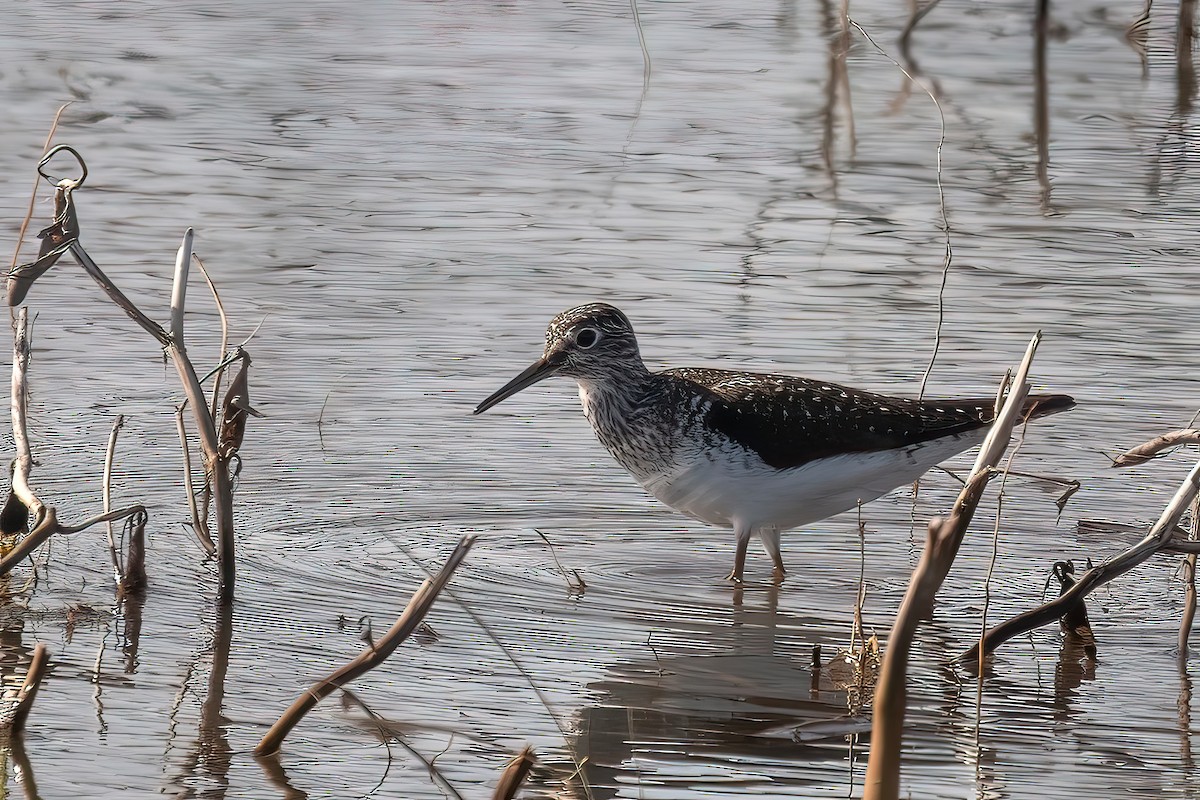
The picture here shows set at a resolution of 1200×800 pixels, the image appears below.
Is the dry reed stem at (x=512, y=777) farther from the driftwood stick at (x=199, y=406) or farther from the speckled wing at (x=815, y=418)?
the speckled wing at (x=815, y=418)

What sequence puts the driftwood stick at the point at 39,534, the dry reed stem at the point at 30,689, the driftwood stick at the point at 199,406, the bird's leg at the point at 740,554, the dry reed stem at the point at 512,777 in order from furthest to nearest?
1. the bird's leg at the point at 740,554
2. the driftwood stick at the point at 199,406
3. the driftwood stick at the point at 39,534
4. the dry reed stem at the point at 30,689
5. the dry reed stem at the point at 512,777

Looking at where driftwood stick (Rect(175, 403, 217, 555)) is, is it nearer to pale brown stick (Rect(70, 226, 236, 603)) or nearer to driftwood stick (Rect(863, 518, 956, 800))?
pale brown stick (Rect(70, 226, 236, 603))

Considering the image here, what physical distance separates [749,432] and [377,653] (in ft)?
9.92

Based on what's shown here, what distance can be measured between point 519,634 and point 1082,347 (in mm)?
4233

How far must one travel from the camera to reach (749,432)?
7.35m

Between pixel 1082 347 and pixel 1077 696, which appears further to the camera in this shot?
pixel 1082 347

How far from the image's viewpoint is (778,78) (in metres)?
15.7

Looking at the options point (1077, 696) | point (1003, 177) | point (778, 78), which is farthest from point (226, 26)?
point (1077, 696)

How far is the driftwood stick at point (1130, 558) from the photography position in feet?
18.6

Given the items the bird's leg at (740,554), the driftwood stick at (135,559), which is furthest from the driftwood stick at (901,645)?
the bird's leg at (740,554)

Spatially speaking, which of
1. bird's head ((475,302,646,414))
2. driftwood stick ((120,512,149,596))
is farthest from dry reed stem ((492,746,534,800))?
bird's head ((475,302,646,414))

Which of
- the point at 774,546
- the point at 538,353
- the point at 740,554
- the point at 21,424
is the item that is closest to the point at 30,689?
the point at 21,424

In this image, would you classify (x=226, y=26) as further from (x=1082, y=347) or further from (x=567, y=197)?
(x=1082, y=347)

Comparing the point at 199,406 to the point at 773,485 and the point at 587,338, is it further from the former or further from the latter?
the point at 773,485
